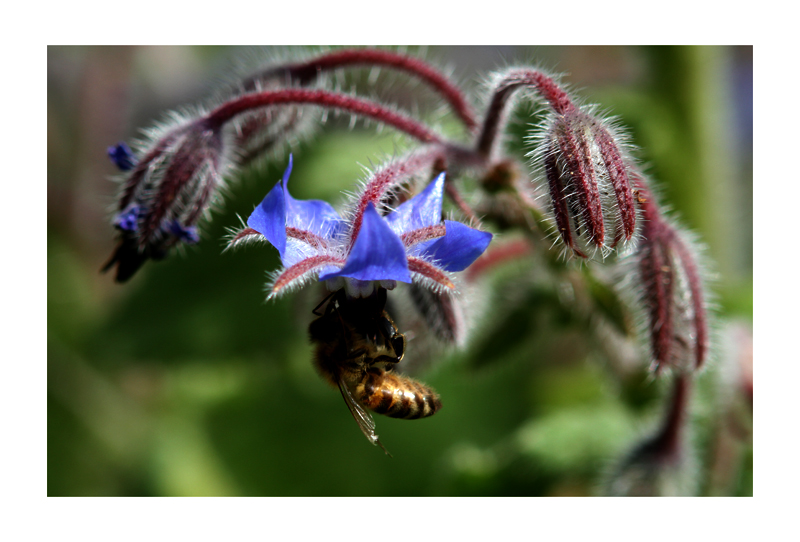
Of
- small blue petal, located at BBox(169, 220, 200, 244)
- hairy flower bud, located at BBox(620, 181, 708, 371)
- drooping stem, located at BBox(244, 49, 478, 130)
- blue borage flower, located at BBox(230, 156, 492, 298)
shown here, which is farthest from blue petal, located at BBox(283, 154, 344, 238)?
hairy flower bud, located at BBox(620, 181, 708, 371)

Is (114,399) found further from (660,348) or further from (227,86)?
(660,348)

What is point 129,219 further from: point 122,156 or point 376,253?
point 376,253

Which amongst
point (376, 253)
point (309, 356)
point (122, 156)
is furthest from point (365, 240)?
point (309, 356)

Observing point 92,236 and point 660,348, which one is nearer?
A: point 660,348

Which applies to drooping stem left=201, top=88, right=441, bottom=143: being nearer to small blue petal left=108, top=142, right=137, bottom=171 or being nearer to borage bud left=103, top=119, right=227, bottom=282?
borage bud left=103, top=119, right=227, bottom=282
